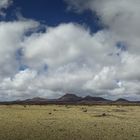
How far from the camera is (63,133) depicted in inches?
1172

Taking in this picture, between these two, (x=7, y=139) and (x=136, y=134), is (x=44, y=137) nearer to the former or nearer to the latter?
(x=7, y=139)

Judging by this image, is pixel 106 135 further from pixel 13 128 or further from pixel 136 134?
pixel 13 128

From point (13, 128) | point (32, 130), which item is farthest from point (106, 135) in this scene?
point (13, 128)

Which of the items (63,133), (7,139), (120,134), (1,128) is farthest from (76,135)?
(1,128)

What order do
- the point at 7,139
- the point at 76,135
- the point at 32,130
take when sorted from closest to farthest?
the point at 7,139 < the point at 76,135 < the point at 32,130

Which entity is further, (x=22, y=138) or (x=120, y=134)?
(x=120, y=134)

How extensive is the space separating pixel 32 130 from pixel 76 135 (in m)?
4.74

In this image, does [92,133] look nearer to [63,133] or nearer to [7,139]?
[63,133]

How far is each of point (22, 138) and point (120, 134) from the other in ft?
28.8

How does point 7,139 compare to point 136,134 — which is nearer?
point 7,139

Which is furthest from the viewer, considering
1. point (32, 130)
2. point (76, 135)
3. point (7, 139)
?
point (32, 130)

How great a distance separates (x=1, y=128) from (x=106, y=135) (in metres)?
10.4

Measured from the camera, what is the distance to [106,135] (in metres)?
29.0

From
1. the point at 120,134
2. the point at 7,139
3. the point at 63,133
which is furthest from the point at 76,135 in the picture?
the point at 7,139
